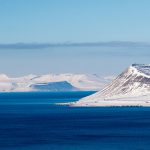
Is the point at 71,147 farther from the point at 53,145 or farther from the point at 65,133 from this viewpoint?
the point at 65,133

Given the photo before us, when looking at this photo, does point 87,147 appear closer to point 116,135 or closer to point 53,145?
point 53,145

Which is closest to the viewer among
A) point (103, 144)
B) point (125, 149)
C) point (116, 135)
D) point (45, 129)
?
point (125, 149)

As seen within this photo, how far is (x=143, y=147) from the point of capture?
147 m

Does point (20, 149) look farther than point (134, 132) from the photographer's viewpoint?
No

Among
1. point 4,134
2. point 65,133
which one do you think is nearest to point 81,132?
point 65,133

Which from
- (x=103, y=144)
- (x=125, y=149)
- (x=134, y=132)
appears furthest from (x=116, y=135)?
(x=125, y=149)

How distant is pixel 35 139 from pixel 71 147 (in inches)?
706

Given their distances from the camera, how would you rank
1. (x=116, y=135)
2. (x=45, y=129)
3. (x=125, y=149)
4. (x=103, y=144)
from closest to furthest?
(x=125, y=149) < (x=103, y=144) < (x=116, y=135) < (x=45, y=129)

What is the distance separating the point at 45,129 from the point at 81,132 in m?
14.7

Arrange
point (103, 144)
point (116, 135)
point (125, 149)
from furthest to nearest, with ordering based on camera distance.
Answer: point (116, 135) → point (103, 144) → point (125, 149)

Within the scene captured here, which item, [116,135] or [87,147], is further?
[116,135]

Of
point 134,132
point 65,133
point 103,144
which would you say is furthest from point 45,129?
point 103,144

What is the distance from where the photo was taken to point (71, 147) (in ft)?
488

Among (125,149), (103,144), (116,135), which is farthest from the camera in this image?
(116,135)
